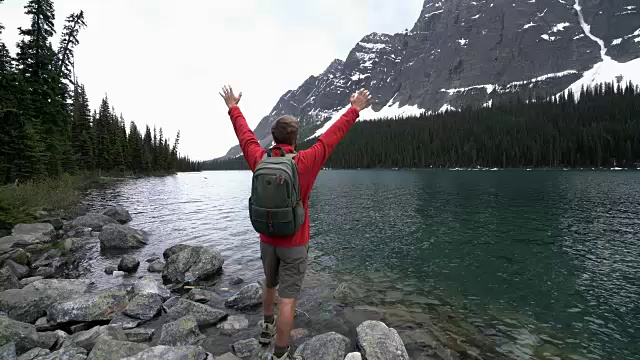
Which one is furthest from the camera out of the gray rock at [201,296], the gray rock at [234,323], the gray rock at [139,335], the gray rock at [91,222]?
the gray rock at [91,222]

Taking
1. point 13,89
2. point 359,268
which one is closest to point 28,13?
point 13,89

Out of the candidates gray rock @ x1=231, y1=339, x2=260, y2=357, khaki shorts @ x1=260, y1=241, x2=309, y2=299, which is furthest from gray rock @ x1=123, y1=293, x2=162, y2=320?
khaki shorts @ x1=260, y1=241, x2=309, y2=299

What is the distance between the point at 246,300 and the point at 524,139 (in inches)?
6384

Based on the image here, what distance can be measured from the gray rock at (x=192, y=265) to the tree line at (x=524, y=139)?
14726 cm

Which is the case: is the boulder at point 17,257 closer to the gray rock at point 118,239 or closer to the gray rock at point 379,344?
the gray rock at point 118,239

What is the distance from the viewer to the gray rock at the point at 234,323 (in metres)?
7.99

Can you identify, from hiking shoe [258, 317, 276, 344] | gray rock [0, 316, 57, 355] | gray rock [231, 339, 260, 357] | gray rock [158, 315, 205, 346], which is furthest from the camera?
gray rock [158, 315, 205, 346]

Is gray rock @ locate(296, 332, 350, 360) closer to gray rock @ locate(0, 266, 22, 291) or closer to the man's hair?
the man's hair

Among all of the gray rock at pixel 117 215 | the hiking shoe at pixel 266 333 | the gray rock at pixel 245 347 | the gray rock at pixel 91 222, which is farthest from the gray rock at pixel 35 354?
the gray rock at pixel 117 215

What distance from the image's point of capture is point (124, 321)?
7887 mm

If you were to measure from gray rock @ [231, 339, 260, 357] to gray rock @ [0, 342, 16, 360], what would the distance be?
383 cm

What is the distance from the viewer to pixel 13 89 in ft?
92.7

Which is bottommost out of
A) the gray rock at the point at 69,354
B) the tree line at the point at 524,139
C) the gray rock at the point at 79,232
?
the gray rock at the point at 79,232

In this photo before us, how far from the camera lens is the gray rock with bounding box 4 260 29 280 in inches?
437
